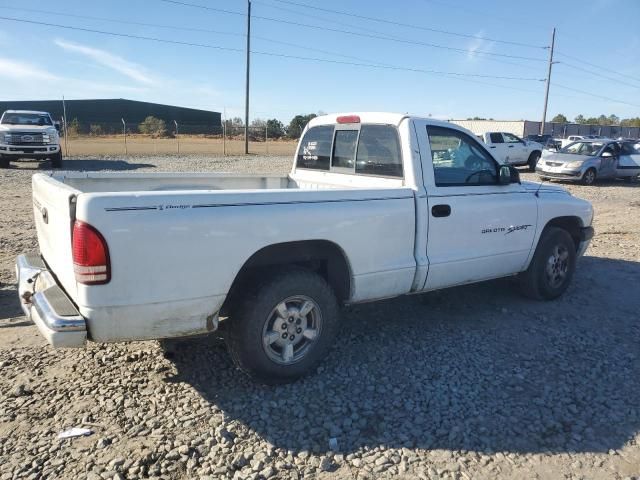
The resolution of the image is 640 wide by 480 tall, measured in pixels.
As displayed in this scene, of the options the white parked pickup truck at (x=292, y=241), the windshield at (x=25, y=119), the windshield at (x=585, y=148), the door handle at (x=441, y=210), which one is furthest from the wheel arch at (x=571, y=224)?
the windshield at (x=25, y=119)

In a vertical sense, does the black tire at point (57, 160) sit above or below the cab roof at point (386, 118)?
below

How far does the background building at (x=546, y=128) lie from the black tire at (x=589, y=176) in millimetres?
39724

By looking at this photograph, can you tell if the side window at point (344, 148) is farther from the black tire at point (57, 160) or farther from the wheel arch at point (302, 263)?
the black tire at point (57, 160)

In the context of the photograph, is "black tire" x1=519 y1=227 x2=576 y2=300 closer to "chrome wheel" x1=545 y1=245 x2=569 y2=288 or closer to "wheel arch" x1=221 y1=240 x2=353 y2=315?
"chrome wheel" x1=545 y1=245 x2=569 y2=288

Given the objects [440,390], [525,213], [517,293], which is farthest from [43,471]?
[517,293]

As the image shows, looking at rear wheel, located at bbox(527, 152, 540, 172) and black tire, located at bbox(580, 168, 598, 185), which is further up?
rear wheel, located at bbox(527, 152, 540, 172)

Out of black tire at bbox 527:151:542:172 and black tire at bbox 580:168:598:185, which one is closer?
black tire at bbox 580:168:598:185

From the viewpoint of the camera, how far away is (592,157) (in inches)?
679

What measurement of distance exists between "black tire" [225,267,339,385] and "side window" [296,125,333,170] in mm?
1873

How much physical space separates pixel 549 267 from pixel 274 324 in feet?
11.3

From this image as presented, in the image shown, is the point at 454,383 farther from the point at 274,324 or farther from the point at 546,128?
the point at 546,128

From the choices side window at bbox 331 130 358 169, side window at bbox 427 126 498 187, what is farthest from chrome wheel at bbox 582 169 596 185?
side window at bbox 331 130 358 169

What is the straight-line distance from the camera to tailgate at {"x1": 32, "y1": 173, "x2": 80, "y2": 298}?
291 centimetres

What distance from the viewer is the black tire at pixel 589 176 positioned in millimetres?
17125
